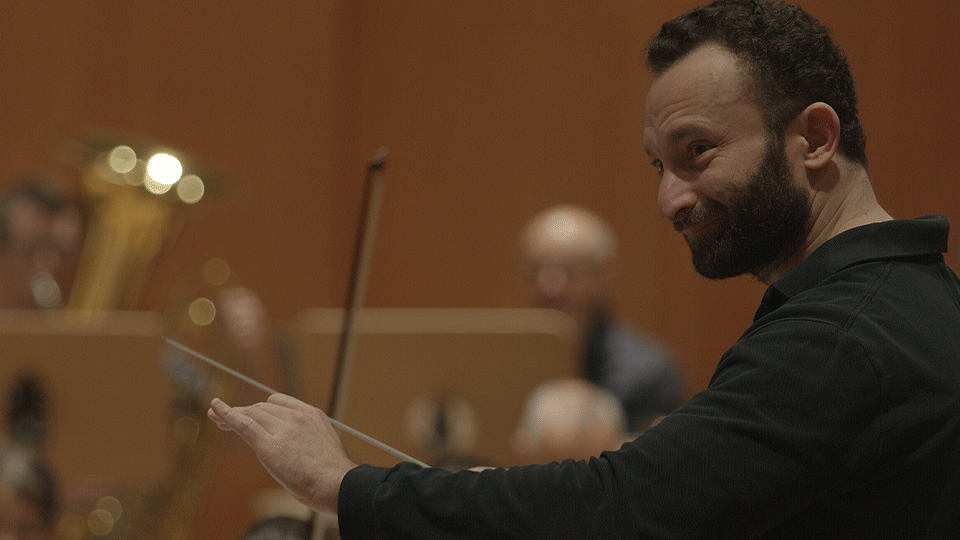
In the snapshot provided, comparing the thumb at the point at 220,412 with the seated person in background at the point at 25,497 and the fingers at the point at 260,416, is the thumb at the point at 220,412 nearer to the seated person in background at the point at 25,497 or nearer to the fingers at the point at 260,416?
the fingers at the point at 260,416

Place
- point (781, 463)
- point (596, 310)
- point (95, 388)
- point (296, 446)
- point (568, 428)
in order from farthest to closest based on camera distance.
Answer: point (596, 310) < point (95, 388) < point (568, 428) < point (296, 446) < point (781, 463)

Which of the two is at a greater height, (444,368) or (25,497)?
(444,368)

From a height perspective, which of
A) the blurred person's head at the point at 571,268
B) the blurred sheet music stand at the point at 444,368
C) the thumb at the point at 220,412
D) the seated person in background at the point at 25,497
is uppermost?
the blurred person's head at the point at 571,268

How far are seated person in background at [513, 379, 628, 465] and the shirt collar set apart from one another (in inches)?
51.1

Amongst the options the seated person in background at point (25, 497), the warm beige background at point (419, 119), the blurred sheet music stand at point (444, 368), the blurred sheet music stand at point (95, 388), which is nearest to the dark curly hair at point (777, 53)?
→ the blurred sheet music stand at point (444, 368)

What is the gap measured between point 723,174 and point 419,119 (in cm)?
366

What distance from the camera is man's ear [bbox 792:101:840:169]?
1.10 metres

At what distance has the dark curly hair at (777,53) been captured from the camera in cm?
109

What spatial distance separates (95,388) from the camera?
2.60 metres

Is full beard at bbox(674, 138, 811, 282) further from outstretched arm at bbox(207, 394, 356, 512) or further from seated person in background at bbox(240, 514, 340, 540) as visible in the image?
seated person in background at bbox(240, 514, 340, 540)

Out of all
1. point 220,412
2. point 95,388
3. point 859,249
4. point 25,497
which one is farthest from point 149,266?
point 859,249

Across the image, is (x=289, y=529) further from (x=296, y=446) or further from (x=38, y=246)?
(x=38, y=246)

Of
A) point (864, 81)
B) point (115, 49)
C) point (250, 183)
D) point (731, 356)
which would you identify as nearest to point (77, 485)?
point (250, 183)

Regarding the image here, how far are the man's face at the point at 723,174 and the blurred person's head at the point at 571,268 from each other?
2175mm
